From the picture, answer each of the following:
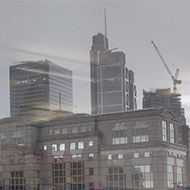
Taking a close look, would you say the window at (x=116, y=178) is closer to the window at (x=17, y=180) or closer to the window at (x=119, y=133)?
the window at (x=119, y=133)

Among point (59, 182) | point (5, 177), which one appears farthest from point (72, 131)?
point (5, 177)

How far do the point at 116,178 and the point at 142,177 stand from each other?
491cm

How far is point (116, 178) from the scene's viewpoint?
9006 cm

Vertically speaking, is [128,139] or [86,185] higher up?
[128,139]

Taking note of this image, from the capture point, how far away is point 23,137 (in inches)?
3905

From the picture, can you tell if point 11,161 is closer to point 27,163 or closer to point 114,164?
point 27,163

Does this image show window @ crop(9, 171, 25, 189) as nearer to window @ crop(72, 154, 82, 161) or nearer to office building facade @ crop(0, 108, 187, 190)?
office building facade @ crop(0, 108, 187, 190)

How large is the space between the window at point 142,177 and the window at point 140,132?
489 cm

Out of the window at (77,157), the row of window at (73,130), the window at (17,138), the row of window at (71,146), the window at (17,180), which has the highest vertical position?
the row of window at (73,130)

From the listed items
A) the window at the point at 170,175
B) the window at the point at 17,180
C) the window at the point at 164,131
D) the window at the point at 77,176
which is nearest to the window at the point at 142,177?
the window at the point at 170,175

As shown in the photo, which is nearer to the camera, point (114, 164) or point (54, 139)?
point (114, 164)

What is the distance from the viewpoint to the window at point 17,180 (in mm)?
96488

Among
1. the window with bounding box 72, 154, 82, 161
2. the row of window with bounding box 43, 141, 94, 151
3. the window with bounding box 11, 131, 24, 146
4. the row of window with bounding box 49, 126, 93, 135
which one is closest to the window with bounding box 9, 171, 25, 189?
the window with bounding box 11, 131, 24, 146

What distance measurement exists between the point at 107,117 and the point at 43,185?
18.2 meters
